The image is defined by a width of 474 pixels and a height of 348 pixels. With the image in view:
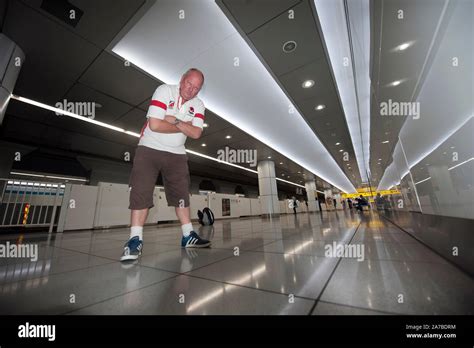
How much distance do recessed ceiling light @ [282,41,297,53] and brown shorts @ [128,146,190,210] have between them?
290 cm

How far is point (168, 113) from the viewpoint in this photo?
1.62 metres

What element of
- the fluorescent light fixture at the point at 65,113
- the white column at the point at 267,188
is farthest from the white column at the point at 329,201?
the fluorescent light fixture at the point at 65,113

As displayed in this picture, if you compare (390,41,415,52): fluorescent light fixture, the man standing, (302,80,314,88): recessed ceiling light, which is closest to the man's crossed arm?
the man standing

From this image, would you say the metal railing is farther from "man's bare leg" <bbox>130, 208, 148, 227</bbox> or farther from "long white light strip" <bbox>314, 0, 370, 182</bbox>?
"long white light strip" <bbox>314, 0, 370, 182</bbox>

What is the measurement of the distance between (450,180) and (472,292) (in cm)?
67

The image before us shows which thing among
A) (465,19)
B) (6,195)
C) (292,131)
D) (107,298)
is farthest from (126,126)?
(465,19)

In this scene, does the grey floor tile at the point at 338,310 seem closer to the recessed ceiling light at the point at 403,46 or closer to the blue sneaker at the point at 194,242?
the blue sneaker at the point at 194,242

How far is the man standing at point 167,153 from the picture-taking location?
148 centimetres

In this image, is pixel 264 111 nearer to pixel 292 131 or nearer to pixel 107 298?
Result: pixel 292 131

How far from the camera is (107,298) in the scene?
71 cm

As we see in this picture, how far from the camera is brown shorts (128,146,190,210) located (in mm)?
1481

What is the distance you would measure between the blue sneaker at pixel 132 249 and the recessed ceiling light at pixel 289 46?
143 inches
